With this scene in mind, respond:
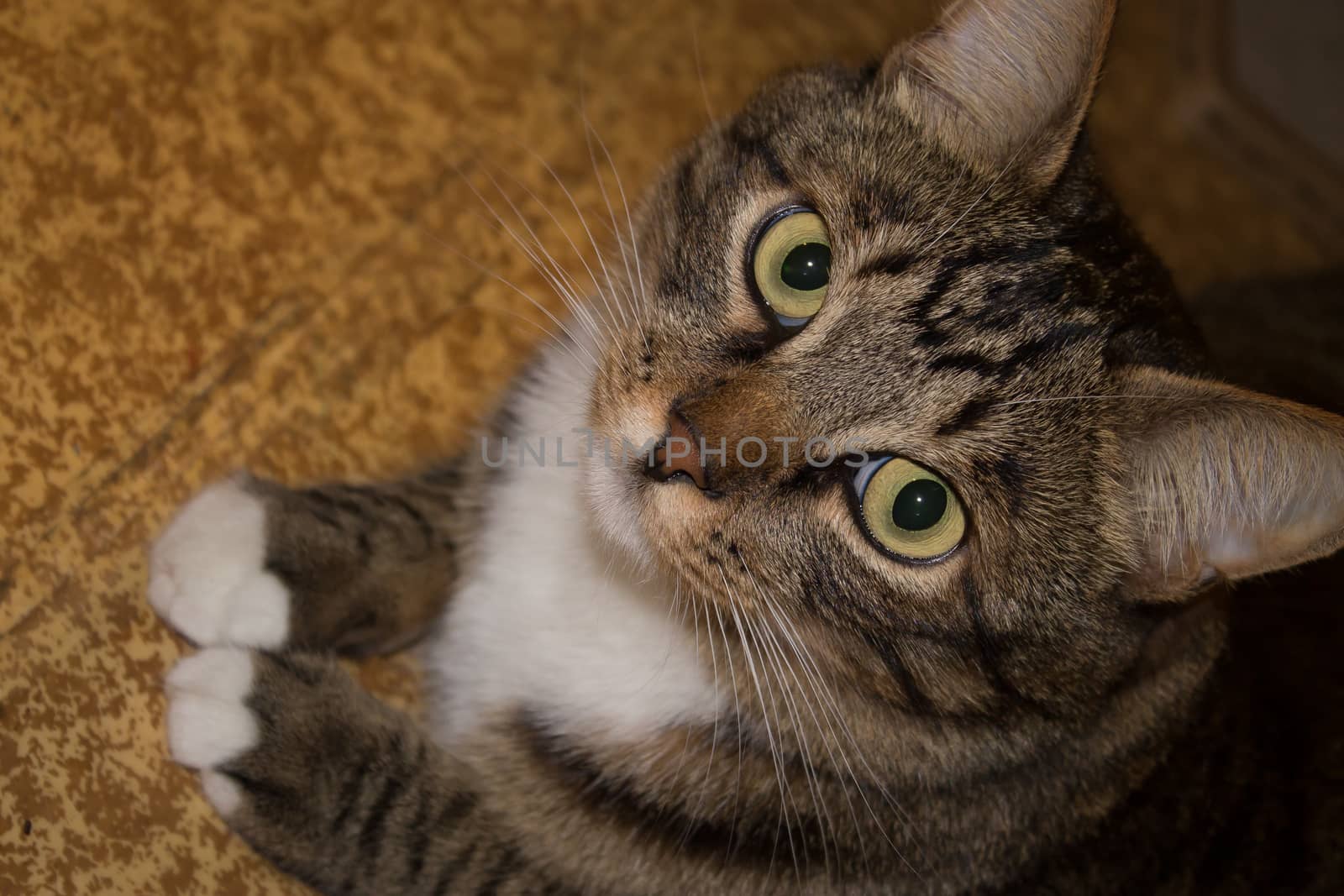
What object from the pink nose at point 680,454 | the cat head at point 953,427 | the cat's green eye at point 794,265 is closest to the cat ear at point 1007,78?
the cat head at point 953,427

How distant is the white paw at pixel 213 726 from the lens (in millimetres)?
1436

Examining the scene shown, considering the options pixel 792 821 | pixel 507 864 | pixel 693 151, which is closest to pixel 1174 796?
pixel 792 821

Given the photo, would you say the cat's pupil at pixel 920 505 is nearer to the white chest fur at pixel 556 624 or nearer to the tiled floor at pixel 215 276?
the white chest fur at pixel 556 624

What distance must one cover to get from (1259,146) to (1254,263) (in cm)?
37

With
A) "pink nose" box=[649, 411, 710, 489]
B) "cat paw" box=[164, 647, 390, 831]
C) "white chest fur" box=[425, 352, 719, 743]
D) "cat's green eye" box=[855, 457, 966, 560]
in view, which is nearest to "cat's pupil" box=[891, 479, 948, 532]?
"cat's green eye" box=[855, 457, 966, 560]

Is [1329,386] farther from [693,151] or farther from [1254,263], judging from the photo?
[693,151]

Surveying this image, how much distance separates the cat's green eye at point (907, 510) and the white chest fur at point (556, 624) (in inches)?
14.2

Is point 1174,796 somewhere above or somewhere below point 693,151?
below

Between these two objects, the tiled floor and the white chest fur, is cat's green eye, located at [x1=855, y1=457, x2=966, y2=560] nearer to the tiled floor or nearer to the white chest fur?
the white chest fur

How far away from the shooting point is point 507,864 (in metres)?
1.50

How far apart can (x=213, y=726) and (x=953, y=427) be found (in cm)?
106

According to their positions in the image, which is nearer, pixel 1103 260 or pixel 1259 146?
pixel 1103 260

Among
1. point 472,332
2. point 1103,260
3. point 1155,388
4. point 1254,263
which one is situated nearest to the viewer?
point 1155,388

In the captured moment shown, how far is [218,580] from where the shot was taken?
1519 mm
